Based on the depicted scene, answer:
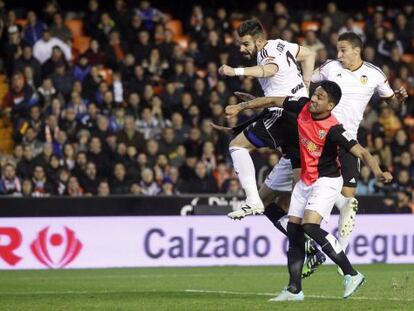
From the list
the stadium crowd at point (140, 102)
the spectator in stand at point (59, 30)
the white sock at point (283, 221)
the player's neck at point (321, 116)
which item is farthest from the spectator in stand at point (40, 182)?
the player's neck at point (321, 116)

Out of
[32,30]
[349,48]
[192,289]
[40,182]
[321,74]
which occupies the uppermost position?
[32,30]

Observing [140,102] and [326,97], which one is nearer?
[326,97]

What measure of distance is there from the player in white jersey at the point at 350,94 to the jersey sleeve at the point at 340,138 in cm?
176

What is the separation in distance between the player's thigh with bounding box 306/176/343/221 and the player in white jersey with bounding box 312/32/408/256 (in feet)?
4.95

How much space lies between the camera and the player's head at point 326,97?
38.5ft

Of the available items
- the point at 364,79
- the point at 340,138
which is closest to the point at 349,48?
the point at 364,79

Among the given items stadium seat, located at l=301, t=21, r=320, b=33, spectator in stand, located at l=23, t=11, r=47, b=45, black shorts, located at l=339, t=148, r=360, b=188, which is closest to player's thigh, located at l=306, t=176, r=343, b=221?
black shorts, located at l=339, t=148, r=360, b=188

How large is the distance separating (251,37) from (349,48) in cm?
120

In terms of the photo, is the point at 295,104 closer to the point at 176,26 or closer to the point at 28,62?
the point at 28,62

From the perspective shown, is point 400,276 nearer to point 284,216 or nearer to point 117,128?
point 284,216

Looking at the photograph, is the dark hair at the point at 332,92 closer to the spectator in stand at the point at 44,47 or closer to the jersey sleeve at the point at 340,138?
the jersey sleeve at the point at 340,138

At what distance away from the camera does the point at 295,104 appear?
1252cm

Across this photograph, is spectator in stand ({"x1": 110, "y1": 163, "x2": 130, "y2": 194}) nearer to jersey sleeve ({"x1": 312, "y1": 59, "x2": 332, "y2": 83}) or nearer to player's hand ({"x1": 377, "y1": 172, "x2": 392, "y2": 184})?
jersey sleeve ({"x1": 312, "y1": 59, "x2": 332, "y2": 83})

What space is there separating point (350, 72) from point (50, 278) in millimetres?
5883
